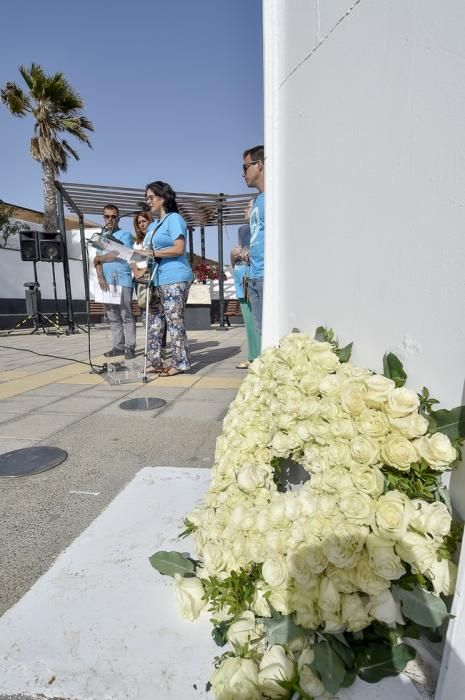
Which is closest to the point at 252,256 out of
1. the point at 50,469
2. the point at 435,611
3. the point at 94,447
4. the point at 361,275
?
the point at 94,447

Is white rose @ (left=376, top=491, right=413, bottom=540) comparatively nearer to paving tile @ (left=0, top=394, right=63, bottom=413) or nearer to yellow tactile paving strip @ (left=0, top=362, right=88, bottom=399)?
paving tile @ (left=0, top=394, right=63, bottom=413)

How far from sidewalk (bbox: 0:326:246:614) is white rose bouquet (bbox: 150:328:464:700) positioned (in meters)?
0.73

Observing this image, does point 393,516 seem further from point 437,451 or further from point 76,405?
point 76,405

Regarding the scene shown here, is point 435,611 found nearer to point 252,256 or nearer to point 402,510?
point 402,510

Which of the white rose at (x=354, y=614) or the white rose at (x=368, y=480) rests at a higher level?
the white rose at (x=368, y=480)

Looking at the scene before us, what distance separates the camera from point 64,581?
1.13 metres

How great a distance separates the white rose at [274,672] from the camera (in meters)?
0.76

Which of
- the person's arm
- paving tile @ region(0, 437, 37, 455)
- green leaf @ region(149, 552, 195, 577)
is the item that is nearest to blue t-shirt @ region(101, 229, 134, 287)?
the person's arm

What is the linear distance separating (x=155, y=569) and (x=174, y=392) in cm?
269

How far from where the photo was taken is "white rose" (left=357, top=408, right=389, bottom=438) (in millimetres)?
839

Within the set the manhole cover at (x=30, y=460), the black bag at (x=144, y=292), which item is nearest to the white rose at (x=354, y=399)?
the manhole cover at (x=30, y=460)

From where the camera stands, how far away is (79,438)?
2.56m

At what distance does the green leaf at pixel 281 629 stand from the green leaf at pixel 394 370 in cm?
56

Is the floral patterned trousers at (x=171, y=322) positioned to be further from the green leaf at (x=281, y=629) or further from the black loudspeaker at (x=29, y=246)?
the black loudspeaker at (x=29, y=246)
